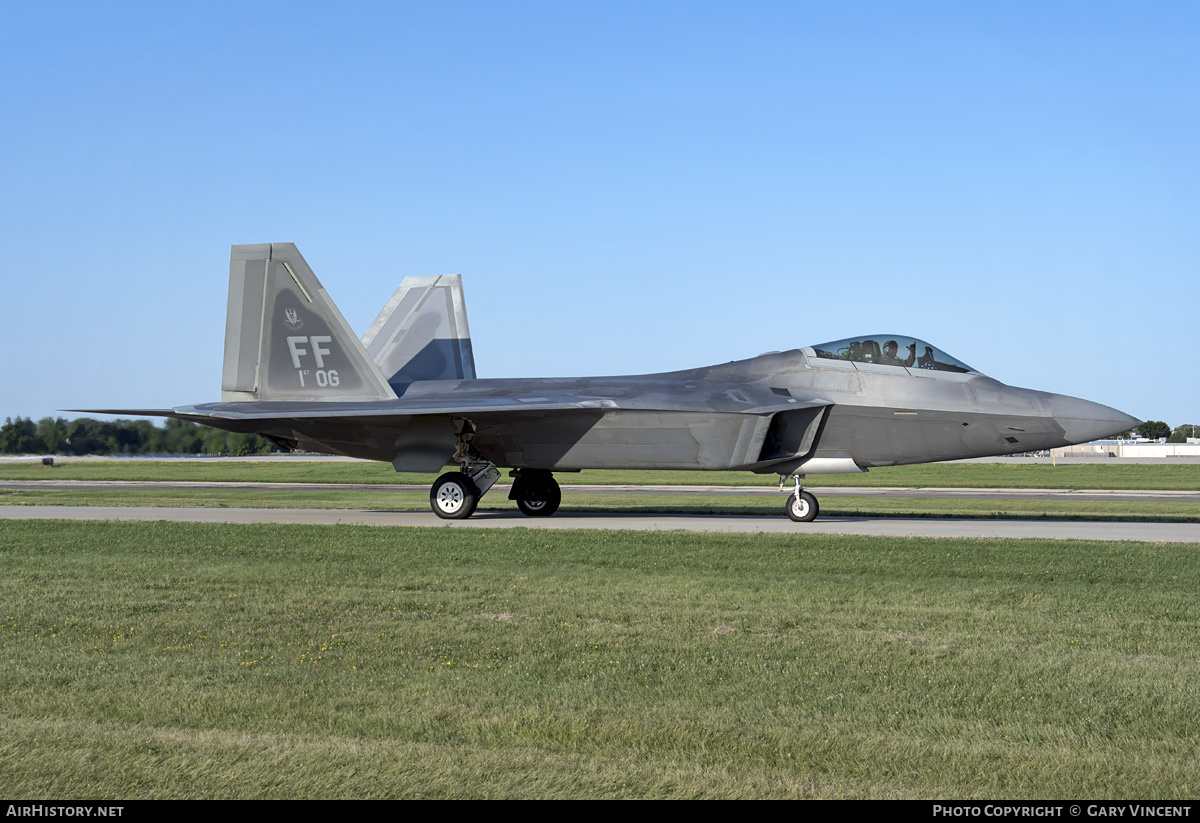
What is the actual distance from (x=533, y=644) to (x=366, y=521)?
37.8ft

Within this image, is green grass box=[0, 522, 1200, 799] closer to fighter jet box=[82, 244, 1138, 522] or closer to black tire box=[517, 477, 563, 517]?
fighter jet box=[82, 244, 1138, 522]

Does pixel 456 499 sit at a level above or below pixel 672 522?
above

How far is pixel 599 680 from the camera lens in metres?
5.84

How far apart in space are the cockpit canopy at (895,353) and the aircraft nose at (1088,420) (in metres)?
1.60

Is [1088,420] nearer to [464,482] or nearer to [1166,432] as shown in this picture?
[464,482]

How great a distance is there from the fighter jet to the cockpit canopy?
0.02m

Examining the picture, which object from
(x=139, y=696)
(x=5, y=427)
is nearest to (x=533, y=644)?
(x=139, y=696)

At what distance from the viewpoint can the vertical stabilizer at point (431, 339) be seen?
73.8 feet

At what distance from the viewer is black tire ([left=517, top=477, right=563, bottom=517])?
20.3 meters

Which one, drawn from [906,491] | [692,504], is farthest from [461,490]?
[906,491]

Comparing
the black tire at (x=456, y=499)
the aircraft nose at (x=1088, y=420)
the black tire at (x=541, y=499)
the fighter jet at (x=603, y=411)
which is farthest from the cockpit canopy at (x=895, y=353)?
the black tire at (x=456, y=499)

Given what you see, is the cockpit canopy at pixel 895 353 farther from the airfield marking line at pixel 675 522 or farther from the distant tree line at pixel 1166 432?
the distant tree line at pixel 1166 432

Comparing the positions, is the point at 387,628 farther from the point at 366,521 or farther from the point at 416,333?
→ the point at 416,333

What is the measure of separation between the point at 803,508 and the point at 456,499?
6.34 metres
